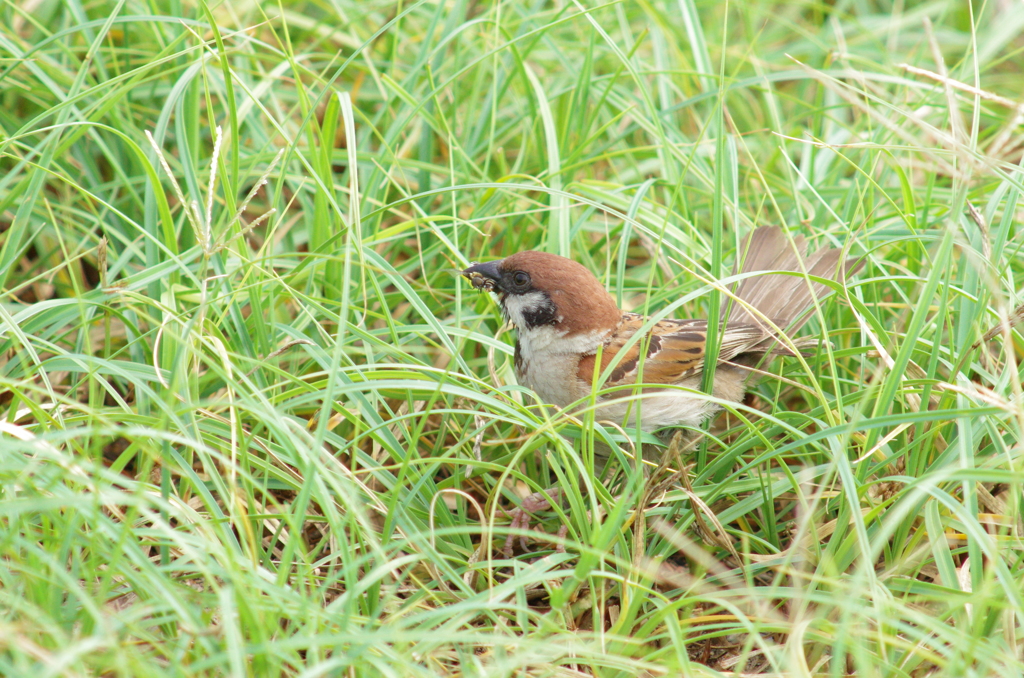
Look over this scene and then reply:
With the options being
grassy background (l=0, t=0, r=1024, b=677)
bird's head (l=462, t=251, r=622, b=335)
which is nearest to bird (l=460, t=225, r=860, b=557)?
bird's head (l=462, t=251, r=622, b=335)

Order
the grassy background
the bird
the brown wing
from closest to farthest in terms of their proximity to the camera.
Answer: the grassy background, the bird, the brown wing

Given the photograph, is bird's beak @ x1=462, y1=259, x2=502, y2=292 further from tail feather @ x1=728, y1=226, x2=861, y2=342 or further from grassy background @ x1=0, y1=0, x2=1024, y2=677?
tail feather @ x1=728, y1=226, x2=861, y2=342

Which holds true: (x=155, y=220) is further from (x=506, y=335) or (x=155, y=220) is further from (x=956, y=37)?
(x=956, y=37)

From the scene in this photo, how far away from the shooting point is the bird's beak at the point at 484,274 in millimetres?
3438

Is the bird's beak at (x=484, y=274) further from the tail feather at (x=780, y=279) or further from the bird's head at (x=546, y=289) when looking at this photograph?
the tail feather at (x=780, y=279)

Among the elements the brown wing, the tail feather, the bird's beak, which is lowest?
the brown wing

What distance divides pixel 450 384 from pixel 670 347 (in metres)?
1.23

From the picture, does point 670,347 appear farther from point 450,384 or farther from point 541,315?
point 450,384

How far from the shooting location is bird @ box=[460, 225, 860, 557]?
11.0 ft

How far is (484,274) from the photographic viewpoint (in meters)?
3.44

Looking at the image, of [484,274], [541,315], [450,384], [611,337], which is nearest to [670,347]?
[611,337]

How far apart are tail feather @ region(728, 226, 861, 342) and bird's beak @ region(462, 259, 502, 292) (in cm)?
93

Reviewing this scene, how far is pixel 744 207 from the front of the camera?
14.5 ft

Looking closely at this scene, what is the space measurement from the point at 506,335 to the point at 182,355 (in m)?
1.79
